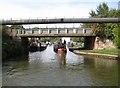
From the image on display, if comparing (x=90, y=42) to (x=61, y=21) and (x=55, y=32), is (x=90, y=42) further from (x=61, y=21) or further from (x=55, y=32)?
(x=61, y=21)

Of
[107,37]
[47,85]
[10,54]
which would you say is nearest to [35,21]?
[10,54]

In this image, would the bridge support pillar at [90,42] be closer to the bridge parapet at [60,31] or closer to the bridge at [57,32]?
the bridge parapet at [60,31]

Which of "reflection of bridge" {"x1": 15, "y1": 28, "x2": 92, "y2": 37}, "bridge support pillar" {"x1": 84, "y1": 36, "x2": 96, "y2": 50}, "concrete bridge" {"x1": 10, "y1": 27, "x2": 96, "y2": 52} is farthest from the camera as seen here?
"bridge support pillar" {"x1": 84, "y1": 36, "x2": 96, "y2": 50}

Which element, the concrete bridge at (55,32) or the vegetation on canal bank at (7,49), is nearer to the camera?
the vegetation on canal bank at (7,49)

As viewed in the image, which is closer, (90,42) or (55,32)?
(55,32)

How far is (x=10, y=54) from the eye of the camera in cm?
6650

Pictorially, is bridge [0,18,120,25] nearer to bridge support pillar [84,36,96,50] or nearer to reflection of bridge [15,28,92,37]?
reflection of bridge [15,28,92,37]

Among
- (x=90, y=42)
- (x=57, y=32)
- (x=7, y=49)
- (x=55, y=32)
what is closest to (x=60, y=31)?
(x=57, y=32)

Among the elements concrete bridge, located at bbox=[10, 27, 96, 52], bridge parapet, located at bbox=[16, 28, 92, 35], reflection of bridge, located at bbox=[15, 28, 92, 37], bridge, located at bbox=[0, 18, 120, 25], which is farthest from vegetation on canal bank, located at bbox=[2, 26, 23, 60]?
bridge parapet, located at bbox=[16, 28, 92, 35]

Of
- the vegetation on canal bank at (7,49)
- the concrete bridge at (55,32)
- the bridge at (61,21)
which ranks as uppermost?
the bridge at (61,21)

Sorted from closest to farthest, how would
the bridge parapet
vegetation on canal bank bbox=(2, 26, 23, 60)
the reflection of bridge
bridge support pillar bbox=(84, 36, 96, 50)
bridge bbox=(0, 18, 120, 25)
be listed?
1. vegetation on canal bank bbox=(2, 26, 23, 60)
2. bridge bbox=(0, 18, 120, 25)
3. the reflection of bridge
4. the bridge parapet
5. bridge support pillar bbox=(84, 36, 96, 50)

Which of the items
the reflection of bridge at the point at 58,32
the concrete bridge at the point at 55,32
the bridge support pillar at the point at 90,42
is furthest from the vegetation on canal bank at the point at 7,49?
the bridge support pillar at the point at 90,42

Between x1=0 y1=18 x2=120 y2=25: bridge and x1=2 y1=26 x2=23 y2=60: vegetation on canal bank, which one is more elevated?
x1=0 y1=18 x2=120 y2=25: bridge

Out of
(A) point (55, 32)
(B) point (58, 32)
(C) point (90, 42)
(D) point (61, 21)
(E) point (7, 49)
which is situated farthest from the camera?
(C) point (90, 42)
